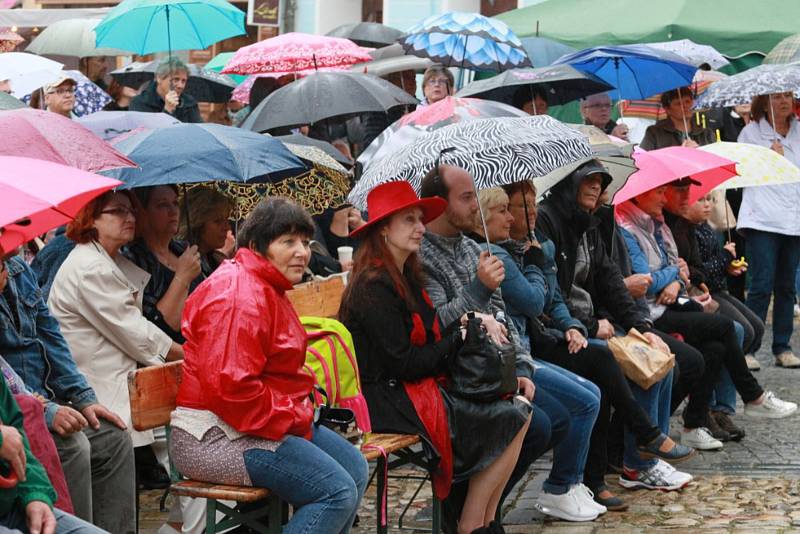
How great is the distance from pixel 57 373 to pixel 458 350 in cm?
164

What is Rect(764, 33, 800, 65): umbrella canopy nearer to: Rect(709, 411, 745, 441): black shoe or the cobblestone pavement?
Rect(709, 411, 745, 441): black shoe

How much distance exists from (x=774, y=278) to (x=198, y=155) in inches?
250

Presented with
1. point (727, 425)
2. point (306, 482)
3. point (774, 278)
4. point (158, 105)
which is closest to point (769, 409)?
point (727, 425)

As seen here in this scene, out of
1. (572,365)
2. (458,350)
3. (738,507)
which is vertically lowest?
(738,507)

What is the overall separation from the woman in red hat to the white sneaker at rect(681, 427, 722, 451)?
2617mm

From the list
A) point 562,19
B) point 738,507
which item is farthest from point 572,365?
point 562,19

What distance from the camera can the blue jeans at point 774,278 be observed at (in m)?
11.2

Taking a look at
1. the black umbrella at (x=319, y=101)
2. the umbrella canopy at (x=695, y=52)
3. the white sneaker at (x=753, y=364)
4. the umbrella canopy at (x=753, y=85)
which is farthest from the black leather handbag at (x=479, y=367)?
the umbrella canopy at (x=695, y=52)

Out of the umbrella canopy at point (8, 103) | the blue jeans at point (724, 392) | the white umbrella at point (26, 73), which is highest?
the umbrella canopy at point (8, 103)

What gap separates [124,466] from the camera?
5480 mm

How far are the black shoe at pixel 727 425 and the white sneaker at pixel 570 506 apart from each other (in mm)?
2038

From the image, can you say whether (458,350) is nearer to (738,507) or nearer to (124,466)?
(124,466)

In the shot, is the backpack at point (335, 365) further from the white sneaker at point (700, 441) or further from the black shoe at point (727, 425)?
the black shoe at point (727, 425)

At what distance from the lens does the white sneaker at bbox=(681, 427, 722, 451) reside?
8.42m
